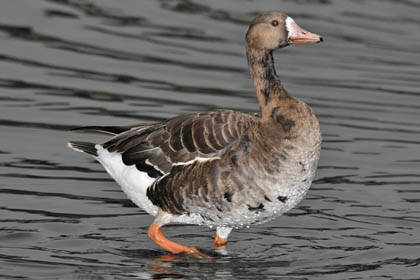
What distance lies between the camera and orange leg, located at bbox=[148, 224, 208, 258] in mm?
10570

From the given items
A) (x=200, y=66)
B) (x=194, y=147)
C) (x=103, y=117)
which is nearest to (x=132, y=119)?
(x=103, y=117)

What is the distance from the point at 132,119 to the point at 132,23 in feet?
19.7

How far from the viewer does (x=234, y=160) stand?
1008cm

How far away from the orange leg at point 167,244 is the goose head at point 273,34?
2.31 metres

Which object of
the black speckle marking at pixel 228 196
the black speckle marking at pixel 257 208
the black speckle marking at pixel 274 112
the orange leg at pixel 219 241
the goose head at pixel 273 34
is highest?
the goose head at pixel 273 34

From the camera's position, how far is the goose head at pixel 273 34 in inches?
416

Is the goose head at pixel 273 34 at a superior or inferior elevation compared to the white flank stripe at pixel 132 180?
superior

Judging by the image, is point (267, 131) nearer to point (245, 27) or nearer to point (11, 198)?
point (11, 198)

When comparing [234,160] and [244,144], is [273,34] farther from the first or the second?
[234,160]

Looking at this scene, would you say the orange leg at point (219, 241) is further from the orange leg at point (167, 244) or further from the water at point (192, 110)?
the orange leg at point (167, 244)

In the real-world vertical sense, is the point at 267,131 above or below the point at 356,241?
above

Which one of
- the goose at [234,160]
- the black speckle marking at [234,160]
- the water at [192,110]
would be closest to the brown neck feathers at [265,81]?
the goose at [234,160]

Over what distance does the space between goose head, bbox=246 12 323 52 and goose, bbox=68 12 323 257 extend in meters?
0.01

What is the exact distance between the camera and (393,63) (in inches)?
746
